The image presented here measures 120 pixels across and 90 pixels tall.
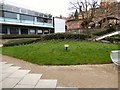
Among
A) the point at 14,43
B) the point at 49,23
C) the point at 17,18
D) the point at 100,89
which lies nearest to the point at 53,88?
the point at 100,89

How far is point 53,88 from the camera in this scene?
21.2 feet

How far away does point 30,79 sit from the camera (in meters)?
7.44

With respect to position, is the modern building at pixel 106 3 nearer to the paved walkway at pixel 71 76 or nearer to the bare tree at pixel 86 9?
the bare tree at pixel 86 9

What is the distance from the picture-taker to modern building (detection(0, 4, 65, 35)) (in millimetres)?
35906

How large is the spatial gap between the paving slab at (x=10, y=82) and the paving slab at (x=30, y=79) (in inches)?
8.0

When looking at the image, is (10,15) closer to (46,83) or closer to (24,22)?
(24,22)

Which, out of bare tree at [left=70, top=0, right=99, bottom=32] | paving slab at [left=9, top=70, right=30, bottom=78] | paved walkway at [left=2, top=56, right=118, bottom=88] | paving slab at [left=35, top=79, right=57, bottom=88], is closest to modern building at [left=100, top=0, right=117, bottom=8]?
bare tree at [left=70, top=0, right=99, bottom=32]

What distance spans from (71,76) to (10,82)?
2.35 metres

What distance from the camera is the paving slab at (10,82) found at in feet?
21.8

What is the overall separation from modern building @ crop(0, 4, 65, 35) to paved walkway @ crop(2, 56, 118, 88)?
85.1 ft

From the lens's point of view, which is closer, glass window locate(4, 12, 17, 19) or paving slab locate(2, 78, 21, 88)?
paving slab locate(2, 78, 21, 88)

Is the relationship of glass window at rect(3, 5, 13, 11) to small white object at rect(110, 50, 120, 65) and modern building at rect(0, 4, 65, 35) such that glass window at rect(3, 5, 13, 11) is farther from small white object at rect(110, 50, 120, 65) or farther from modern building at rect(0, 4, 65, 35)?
small white object at rect(110, 50, 120, 65)

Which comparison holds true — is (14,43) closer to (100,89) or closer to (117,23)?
(100,89)

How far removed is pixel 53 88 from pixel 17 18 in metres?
34.6
